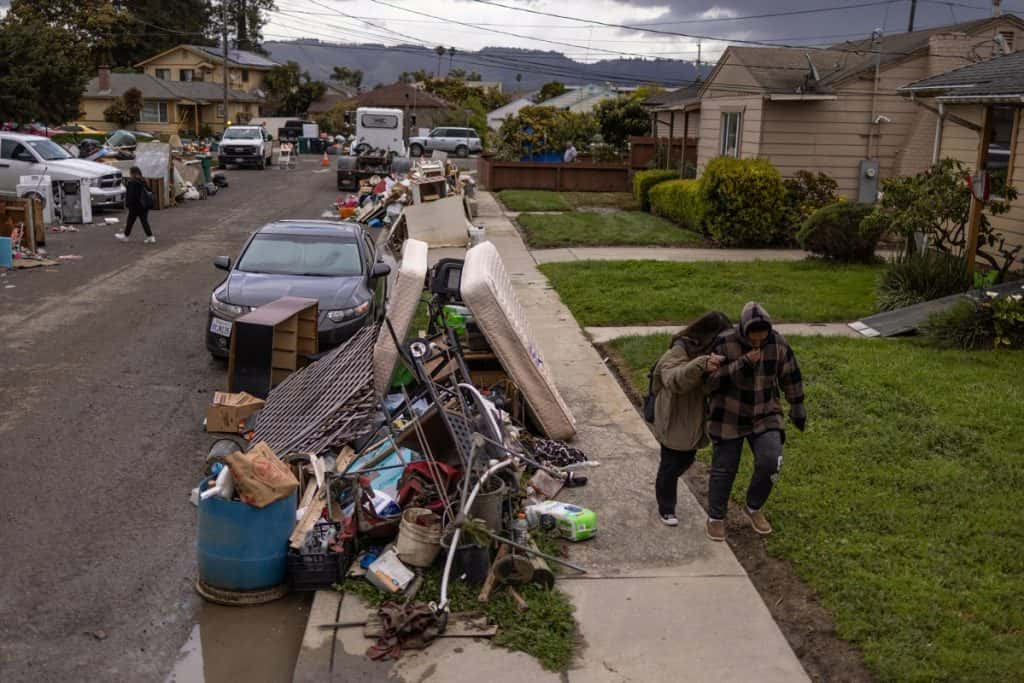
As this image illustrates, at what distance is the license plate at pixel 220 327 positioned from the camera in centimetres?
1055

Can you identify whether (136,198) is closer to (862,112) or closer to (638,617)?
(862,112)

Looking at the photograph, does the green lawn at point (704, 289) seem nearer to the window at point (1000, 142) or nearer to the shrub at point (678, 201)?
the window at point (1000, 142)

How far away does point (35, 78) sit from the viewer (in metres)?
39.0

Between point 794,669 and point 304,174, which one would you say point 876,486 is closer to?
point 794,669

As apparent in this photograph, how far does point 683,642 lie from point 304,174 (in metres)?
40.1

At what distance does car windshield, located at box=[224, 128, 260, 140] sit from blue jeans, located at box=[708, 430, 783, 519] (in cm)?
4173

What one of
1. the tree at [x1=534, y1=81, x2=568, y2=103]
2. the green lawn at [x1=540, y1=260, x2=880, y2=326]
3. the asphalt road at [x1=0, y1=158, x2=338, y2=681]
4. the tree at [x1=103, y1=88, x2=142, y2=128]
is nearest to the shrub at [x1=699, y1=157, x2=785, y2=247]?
the green lawn at [x1=540, y1=260, x2=880, y2=326]

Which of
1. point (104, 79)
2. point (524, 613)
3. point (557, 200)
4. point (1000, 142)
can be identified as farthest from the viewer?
point (104, 79)

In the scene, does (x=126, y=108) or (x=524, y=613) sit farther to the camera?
(x=126, y=108)

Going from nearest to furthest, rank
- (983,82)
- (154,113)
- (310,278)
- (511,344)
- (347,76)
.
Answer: (511,344)
(310,278)
(983,82)
(154,113)
(347,76)

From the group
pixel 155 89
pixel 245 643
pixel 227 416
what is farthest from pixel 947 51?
pixel 155 89

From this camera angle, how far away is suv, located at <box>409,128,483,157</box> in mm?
56656

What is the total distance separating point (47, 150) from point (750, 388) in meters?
23.7

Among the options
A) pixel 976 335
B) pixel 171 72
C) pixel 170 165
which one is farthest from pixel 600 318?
pixel 171 72
